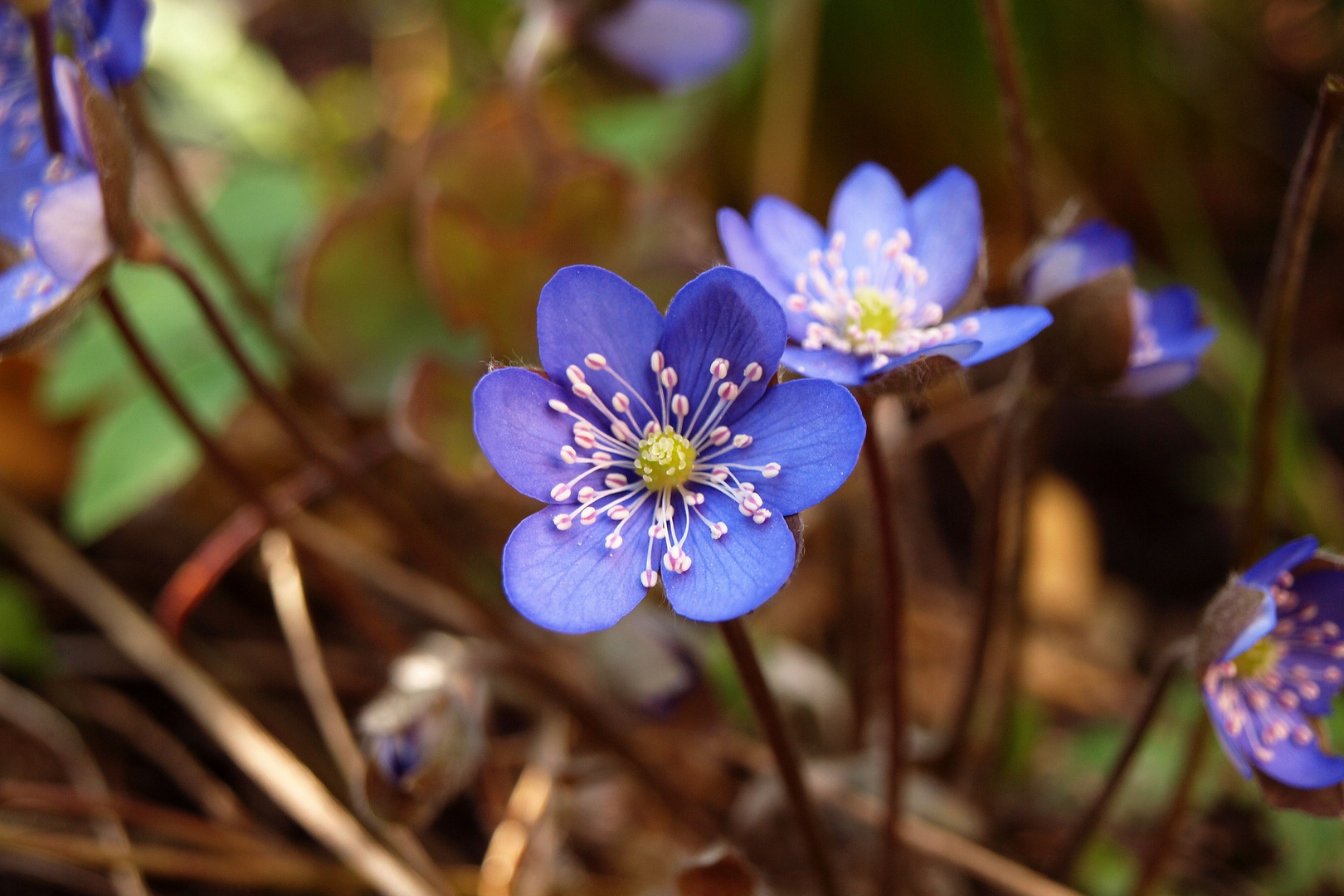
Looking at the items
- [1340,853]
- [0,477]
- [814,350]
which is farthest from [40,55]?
[1340,853]

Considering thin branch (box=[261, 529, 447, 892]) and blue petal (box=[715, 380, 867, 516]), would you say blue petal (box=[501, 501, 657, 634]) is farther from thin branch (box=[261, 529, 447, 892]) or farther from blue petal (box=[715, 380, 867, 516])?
thin branch (box=[261, 529, 447, 892])

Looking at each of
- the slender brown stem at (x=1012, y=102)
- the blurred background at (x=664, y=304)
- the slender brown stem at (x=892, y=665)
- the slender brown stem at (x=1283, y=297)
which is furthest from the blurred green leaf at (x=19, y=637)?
the slender brown stem at (x=1283, y=297)

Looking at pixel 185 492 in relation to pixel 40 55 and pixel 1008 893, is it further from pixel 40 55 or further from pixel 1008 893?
pixel 1008 893

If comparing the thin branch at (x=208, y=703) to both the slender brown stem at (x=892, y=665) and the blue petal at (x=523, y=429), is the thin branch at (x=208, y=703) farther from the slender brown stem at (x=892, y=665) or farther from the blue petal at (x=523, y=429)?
the blue petal at (x=523, y=429)

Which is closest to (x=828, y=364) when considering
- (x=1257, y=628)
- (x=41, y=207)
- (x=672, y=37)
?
(x=1257, y=628)

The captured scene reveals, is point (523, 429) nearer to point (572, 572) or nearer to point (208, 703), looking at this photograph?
point (572, 572)
